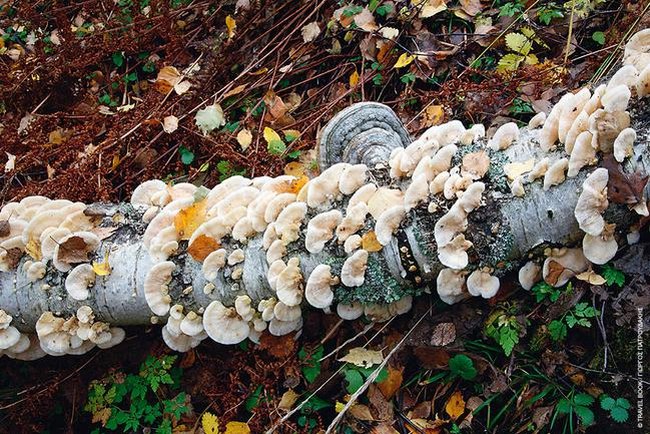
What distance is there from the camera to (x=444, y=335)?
9.68 feet

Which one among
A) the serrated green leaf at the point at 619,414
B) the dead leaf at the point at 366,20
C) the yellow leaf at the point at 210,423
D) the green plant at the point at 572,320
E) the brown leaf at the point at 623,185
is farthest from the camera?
the dead leaf at the point at 366,20

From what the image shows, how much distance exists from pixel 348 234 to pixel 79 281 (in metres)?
1.35

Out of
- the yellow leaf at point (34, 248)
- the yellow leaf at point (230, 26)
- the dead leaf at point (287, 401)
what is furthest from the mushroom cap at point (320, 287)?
the yellow leaf at point (230, 26)

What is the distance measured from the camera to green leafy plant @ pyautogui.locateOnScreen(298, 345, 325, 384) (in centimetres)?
320

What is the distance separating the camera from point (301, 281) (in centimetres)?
278

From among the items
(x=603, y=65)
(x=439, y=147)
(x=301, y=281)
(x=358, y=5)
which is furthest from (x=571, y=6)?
(x=301, y=281)

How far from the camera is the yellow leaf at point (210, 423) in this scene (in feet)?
10.7

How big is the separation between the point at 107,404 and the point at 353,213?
1955 mm

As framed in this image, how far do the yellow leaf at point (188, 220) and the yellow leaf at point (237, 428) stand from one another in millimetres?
1034

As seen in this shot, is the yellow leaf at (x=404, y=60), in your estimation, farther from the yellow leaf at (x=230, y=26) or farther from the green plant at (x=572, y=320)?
the green plant at (x=572, y=320)

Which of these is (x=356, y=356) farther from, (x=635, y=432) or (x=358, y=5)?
(x=358, y=5)

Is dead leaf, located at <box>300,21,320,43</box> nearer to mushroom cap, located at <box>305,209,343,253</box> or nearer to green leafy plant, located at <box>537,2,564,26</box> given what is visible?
green leafy plant, located at <box>537,2,564,26</box>

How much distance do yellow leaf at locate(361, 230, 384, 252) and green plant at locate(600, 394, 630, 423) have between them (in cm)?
117

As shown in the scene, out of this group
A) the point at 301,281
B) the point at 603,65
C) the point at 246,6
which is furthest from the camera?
the point at 246,6
